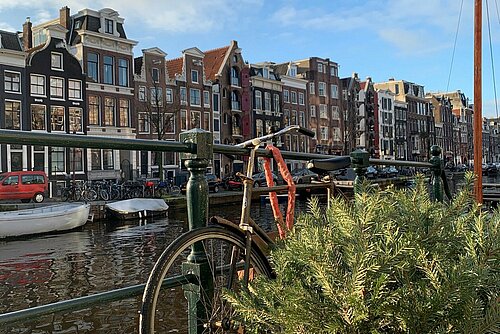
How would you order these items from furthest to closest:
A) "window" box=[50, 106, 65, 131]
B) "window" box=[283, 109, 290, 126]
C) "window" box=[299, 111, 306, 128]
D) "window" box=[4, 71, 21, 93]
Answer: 1. "window" box=[299, 111, 306, 128]
2. "window" box=[283, 109, 290, 126]
3. "window" box=[50, 106, 65, 131]
4. "window" box=[4, 71, 21, 93]

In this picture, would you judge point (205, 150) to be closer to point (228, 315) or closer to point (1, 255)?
point (228, 315)

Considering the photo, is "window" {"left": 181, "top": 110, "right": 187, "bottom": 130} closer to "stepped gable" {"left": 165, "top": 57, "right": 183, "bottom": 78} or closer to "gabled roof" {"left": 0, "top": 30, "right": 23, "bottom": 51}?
"stepped gable" {"left": 165, "top": 57, "right": 183, "bottom": 78}

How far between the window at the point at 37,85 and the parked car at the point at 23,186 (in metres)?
5.63

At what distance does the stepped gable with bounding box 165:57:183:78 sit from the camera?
33.5 meters

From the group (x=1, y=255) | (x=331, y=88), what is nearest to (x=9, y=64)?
(x=1, y=255)

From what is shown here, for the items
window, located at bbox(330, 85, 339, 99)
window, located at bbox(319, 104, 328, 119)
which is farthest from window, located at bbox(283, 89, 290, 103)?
window, located at bbox(330, 85, 339, 99)

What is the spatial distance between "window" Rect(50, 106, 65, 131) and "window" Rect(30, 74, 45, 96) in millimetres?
917

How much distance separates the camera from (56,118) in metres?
25.1

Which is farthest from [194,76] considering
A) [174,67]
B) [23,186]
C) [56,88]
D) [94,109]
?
[23,186]

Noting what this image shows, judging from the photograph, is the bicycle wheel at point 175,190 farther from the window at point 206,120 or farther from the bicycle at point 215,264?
the bicycle at point 215,264

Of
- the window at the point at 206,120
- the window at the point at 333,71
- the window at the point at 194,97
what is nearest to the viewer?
the window at the point at 194,97

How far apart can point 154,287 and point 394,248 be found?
640 mm

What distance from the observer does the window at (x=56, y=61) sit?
A: 2525 centimetres

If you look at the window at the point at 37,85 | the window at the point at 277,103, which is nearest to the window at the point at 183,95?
the window at the point at 37,85
